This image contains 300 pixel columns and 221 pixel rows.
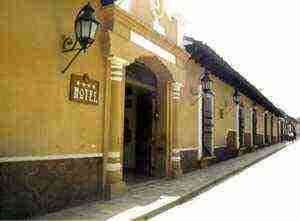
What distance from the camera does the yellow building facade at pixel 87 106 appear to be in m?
5.05

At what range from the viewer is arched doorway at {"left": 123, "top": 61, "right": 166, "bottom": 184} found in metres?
9.67

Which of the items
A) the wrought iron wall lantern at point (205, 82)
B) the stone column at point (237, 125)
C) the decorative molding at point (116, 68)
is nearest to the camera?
the decorative molding at point (116, 68)

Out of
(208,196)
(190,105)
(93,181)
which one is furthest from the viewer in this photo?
(190,105)

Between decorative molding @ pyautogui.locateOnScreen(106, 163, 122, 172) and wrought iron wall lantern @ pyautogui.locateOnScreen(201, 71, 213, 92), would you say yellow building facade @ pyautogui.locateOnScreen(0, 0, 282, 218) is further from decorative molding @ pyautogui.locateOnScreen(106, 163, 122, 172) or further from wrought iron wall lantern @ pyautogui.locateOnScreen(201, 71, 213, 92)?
wrought iron wall lantern @ pyautogui.locateOnScreen(201, 71, 213, 92)

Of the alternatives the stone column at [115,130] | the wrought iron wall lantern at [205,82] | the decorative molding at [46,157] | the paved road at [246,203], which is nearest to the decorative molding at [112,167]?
the stone column at [115,130]

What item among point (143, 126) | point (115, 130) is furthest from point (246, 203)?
point (143, 126)

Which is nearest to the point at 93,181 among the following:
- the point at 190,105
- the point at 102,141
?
the point at 102,141

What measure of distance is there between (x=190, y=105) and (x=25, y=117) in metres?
7.13

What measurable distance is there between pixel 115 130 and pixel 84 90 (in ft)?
3.70

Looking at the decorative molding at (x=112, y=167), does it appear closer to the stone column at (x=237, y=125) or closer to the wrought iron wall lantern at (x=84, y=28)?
the wrought iron wall lantern at (x=84, y=28)

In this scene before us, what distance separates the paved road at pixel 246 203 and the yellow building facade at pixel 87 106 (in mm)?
1541

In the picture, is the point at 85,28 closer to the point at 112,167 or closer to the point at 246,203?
the point at 112,167

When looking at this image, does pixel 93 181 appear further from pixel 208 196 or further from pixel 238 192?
pixel 238 192

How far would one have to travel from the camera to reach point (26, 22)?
17.2 ft
